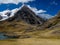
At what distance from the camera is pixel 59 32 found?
559 ft
